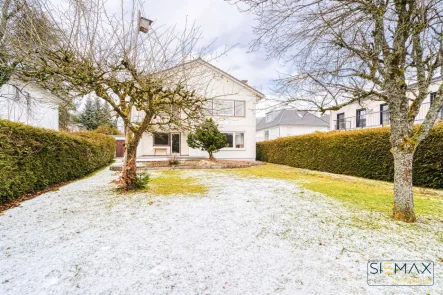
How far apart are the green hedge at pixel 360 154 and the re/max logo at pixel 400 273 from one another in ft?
21.5

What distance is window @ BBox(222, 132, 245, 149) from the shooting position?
59.2ft

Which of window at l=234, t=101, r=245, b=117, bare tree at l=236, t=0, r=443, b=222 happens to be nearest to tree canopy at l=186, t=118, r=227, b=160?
window at l=234, t=101, r=245, b=117

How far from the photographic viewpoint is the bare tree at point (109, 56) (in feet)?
14.6

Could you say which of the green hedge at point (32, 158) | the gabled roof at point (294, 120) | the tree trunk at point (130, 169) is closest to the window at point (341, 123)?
the gabled roof at point (294, 120)

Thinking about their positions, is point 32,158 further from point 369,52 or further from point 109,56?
point 369,52

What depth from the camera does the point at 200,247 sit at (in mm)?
3219

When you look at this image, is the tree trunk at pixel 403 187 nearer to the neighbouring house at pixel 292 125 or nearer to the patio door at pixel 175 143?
the patio door at pixel 175 143

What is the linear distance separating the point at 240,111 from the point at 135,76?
1365cm

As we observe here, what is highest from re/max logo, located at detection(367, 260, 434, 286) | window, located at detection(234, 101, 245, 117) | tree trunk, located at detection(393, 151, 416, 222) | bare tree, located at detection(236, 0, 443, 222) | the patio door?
window, located at detection(234, 101, 245, 117)

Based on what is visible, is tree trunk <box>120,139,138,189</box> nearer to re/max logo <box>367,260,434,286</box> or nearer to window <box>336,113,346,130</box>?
re/max logo <box>367,260,434,286</box>

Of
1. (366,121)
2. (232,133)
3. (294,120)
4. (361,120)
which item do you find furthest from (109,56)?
(294,120)

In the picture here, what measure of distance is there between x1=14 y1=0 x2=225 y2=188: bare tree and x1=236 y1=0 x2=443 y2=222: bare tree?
2430mm

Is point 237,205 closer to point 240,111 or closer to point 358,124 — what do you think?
point 240,111

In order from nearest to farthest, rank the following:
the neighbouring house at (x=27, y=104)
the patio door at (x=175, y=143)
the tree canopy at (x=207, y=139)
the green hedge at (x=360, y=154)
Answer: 1. the green hedge at (x=360, y=154)
2. the neighbouring house at (x=27, y=104)
3. the tree canopy at (x=207, y=139)
4. the patio door at (x=175, y=143)
